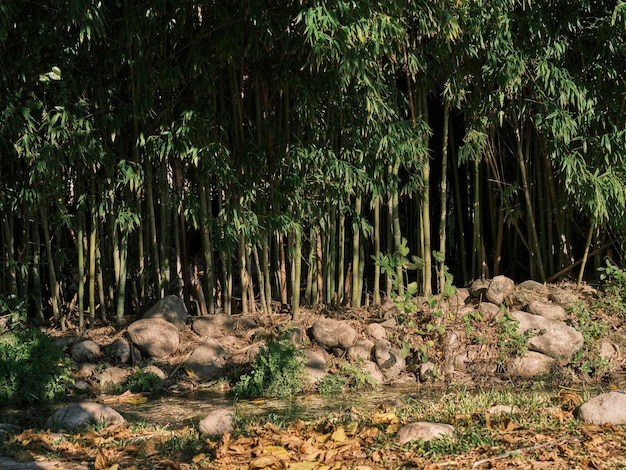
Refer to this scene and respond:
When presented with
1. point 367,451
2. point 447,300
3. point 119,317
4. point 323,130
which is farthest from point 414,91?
point 367,451

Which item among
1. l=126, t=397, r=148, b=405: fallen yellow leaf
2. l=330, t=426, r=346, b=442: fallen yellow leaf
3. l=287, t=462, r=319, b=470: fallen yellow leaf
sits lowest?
l=126, t=397, r=148, b=405: fallen yellow leaf

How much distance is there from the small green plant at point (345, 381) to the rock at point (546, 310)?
4.80ft

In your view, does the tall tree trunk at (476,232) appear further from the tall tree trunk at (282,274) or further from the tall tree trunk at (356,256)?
the tall tree trunk at (282,274)

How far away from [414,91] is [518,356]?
2286mm

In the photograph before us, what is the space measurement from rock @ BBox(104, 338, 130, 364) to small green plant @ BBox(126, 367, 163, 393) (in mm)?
280

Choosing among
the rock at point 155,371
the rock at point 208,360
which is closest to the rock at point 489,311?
the rock at point 208,360

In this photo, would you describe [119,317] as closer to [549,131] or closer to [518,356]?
[518,356]

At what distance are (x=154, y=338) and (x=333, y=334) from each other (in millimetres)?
1294

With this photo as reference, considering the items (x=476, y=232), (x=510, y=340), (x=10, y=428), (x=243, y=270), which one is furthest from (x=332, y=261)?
(x=10, y=428)

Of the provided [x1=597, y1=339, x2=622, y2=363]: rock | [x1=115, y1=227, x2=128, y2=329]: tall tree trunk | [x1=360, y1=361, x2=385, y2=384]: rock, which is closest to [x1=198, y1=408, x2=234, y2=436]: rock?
[x1=360, y1=361, x2=385, y2=384]: rock

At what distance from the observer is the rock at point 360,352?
591 centimetres

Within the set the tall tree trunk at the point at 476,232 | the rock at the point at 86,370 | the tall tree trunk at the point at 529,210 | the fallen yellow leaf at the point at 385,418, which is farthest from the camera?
the tall tree trunk at the point at 476,232

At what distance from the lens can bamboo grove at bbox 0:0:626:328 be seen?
5.54 metres

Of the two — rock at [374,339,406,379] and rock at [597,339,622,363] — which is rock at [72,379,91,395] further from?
rock at [597,339,622,363]
